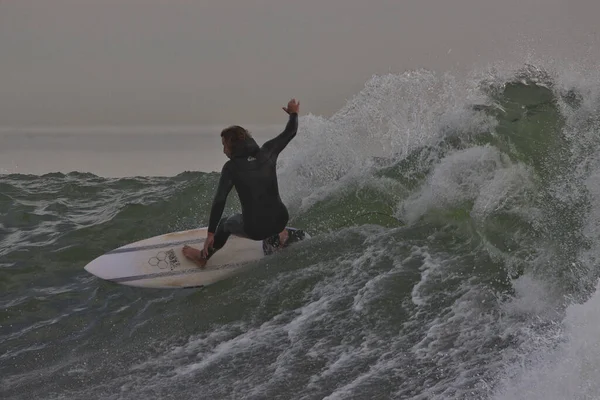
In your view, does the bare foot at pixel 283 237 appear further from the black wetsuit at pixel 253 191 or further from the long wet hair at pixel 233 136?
the long wet hair at pixel 233 136

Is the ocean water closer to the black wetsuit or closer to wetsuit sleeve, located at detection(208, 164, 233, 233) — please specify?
the black wetsuit

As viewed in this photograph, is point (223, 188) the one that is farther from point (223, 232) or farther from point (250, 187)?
point (223, 232)

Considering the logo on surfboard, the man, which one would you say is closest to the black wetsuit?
the man

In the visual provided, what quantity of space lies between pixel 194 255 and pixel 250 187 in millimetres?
908

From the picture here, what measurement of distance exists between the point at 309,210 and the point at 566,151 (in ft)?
8.03

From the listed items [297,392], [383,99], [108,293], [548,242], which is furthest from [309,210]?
[297,392]

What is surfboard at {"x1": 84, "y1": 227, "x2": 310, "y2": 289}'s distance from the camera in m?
6.64

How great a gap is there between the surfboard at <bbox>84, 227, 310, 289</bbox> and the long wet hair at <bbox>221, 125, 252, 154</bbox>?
964 mm

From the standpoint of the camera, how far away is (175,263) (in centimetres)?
677

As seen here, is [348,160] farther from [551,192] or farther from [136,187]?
[136,187]

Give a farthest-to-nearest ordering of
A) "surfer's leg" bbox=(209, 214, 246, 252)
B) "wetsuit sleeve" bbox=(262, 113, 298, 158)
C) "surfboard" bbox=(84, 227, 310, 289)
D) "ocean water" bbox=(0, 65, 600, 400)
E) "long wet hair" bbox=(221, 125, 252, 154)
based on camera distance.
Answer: "surfboard" bbox=(84, 227, 310, 289) < "surfer's leg" bbox=(209, 214, 246, 252) < "wetsuit sleeve" bbox=(262, 113, 298, 158) < "long wet hair" bbox=(221, 125, 252, 154) < "ocean water" bbox=(0, 65, 600, 400)

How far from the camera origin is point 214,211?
6.27 meters

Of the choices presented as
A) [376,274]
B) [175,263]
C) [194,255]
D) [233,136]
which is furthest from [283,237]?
[376,274]

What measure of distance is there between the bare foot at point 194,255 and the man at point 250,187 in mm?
63
